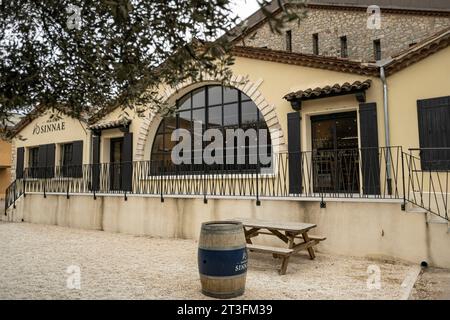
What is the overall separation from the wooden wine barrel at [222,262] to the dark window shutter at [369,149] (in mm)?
4155

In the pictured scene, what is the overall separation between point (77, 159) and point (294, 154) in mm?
8492

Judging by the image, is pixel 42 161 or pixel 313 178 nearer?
pixel 313 178

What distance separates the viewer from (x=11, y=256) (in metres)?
6.73

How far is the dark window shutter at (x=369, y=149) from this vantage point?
723cm

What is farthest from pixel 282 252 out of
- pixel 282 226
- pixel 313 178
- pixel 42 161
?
pixel 42 161

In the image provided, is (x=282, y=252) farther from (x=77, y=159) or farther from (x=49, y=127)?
(x=49, y=127)

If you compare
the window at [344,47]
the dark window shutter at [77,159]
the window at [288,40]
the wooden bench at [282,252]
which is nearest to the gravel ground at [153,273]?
the wooden bench at [282,252]

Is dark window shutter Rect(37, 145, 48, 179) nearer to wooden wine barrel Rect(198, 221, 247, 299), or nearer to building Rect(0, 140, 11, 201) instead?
building Rect(0, 140, 11, 201)

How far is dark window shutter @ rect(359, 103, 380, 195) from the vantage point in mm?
7234

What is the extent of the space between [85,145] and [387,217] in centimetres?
1063

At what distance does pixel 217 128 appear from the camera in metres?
10.1

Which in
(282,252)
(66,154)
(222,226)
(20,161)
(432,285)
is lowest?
(432,285)

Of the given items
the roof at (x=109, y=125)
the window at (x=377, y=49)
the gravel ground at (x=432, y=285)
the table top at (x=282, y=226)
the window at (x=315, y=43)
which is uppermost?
the window at (x=315, y=43)

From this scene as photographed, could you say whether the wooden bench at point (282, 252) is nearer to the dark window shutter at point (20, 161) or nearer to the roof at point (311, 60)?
the roof at point (311, 60)
